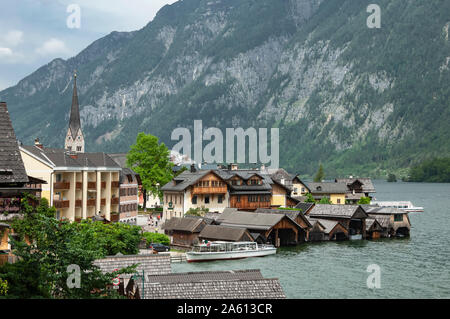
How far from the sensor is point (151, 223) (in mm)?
100500

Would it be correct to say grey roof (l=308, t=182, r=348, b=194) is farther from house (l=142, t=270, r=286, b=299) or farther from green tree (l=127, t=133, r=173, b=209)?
house (l=142, t=270, r=286, b=299)

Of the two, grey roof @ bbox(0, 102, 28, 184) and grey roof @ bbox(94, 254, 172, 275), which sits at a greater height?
grey roof @ bbox(0, 102, 28, 184)

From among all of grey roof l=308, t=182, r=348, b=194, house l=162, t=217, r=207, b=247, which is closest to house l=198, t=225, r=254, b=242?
house l=162, t=217, r=207, b=247

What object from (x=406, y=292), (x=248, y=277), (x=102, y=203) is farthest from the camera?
(x=102, y=203)

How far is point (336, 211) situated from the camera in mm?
100375

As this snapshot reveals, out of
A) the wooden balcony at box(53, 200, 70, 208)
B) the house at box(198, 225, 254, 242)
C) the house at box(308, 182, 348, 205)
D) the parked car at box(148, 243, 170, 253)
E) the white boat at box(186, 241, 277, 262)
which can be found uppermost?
the house at box(308, 182, 348, 205)

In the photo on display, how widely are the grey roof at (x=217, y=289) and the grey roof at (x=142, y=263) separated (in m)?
8.77

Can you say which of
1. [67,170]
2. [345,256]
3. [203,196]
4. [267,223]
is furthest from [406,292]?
[203,196]

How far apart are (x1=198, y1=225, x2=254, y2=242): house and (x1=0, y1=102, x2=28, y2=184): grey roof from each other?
63207mm

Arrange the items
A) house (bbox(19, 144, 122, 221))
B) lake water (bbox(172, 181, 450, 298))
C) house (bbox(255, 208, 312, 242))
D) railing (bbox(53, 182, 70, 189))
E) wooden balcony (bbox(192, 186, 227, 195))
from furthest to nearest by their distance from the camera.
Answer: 1. wooden balcony (bbox(192, 186, 227, 195))
2. house (bbox(255, 208, 312, 242))
3. railing (bbox(53, 182, 70, 189))
4. house (bbox(19, 144, 122, 221))
5. lake water (bbox(172, 181, 450, 298))

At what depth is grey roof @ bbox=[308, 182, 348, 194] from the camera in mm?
147250
